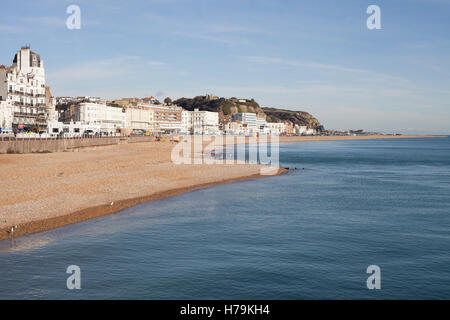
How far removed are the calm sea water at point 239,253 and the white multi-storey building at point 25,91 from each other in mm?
52802

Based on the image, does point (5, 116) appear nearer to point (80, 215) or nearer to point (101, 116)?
point (80, 215)

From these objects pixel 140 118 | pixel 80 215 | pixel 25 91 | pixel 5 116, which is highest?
pixel 140 118

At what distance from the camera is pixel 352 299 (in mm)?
12688

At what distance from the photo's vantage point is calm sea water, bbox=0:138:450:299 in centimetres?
1311

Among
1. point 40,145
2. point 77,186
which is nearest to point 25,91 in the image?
point 40,145

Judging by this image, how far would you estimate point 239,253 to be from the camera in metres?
16.7

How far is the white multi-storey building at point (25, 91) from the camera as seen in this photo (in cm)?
6806

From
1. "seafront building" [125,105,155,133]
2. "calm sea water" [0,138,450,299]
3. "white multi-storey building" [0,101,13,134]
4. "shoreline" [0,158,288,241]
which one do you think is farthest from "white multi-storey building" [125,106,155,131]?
"calm sea water" [0,138,450,299]

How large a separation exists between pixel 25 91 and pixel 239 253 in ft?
227

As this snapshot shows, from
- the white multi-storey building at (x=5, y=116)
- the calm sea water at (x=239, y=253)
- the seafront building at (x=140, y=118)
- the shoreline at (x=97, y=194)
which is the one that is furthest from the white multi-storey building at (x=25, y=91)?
the seafront building at (x=140, y=118)
